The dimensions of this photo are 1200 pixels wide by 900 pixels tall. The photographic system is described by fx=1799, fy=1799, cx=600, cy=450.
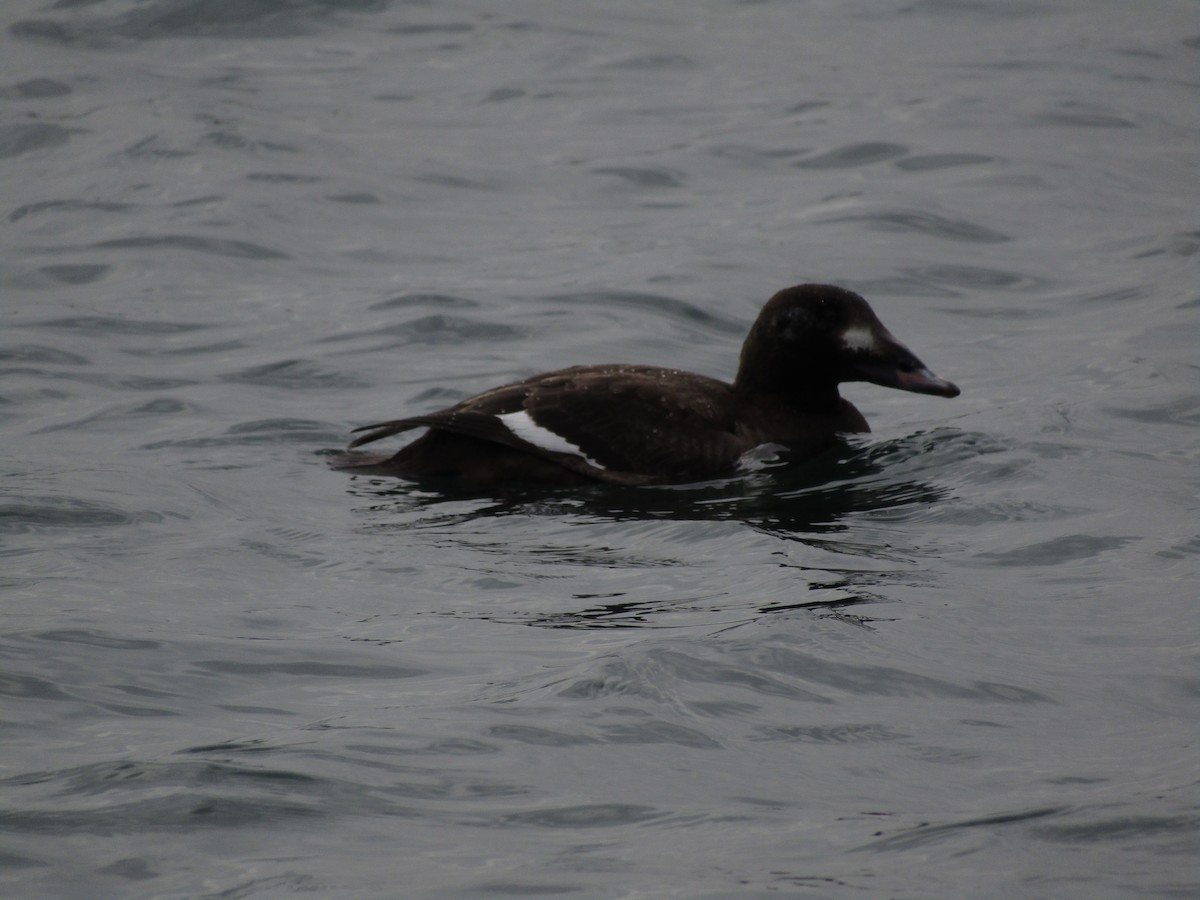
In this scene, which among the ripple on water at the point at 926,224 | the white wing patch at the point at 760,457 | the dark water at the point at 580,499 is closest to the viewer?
the dark water at the point at 580,499

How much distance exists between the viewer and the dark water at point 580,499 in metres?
3.98

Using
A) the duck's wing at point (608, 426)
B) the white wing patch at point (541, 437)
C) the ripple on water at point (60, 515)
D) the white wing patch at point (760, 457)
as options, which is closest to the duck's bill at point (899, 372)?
the white wing patch at point (760, 457)

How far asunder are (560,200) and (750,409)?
5.68m

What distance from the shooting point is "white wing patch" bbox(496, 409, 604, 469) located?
6.99 meters

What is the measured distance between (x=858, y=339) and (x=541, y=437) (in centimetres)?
146

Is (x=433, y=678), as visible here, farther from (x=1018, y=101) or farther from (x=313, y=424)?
(x=1018, y=101)

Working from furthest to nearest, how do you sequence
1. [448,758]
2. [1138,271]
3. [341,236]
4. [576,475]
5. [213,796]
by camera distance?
1. [341,236]
2. [1138,271]
3. [576,475]
4. [448,758]
5. [213,796]

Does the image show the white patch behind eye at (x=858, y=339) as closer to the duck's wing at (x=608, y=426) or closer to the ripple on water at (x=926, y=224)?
the duck's wing at (x=608, y=426)

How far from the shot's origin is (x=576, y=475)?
277 inches

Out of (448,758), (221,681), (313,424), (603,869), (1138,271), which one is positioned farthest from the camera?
(1138,271)

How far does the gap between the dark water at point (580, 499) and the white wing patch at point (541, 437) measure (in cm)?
22

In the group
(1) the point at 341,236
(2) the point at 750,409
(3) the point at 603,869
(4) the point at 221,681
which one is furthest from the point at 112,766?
(1) the point at 341,236

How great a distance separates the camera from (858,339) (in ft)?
24.6

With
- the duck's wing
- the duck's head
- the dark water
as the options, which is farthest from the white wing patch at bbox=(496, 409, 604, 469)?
the duck's head
